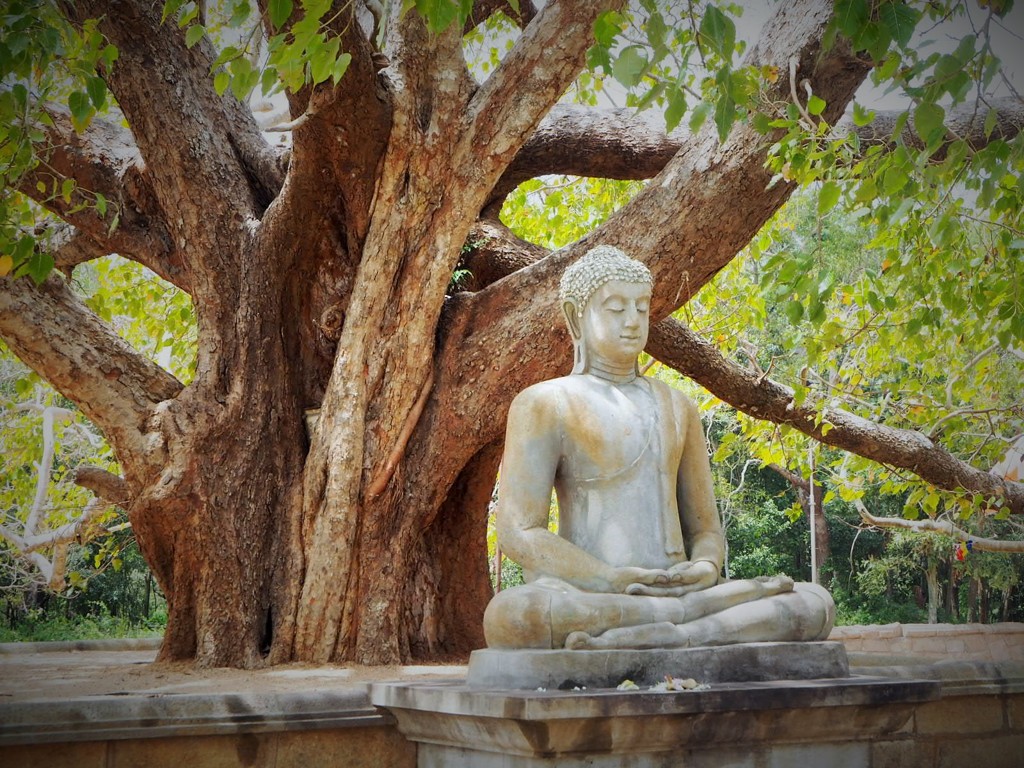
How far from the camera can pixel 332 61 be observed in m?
4.58

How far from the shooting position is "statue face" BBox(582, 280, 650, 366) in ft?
15.9

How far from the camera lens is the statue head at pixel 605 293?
4844mm

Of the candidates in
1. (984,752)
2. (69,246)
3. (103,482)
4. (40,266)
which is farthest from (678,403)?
(69,246)

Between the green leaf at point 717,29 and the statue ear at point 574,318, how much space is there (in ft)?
4.54

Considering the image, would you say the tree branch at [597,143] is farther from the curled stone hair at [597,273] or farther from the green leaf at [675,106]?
the green leaf at [675,106]

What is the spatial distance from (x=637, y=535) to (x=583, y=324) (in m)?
1.02

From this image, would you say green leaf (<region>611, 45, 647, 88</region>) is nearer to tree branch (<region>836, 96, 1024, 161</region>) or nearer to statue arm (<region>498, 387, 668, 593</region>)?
statue arm (<region>498, 387, 668, 593</region>)

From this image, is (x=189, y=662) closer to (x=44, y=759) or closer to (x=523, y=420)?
(x=44, y=759)

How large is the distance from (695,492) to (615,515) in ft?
1.70

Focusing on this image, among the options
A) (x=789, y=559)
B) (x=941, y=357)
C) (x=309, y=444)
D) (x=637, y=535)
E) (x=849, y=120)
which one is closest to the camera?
(x=637, y=535)

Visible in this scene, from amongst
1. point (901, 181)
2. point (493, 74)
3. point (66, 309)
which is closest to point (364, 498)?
point (66, 309)

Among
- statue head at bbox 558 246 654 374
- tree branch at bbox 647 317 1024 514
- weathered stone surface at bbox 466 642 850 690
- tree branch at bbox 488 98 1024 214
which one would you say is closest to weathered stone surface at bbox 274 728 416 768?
weathered stone surface at bbox 466 642 850 690

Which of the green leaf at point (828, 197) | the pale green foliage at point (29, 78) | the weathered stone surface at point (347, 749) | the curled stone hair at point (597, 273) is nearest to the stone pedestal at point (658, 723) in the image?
the weathered stone surface at point (347, 749)

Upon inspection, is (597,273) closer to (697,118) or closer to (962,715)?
(697,118)
